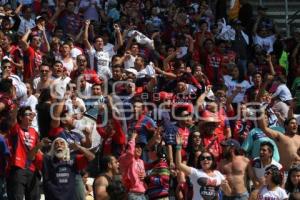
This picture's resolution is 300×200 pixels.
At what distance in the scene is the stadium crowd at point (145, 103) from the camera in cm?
1373

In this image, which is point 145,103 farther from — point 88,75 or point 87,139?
point 87,139

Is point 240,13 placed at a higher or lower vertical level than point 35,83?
higher

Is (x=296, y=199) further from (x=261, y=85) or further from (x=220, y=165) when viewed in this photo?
(x=261, y=85)

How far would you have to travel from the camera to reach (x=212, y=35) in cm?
2181

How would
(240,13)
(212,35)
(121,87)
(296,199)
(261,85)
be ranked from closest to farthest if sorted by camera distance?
1. (296,199)
2. (121,87)
3. (261,85)
4. (212,35)
5. (240,13)

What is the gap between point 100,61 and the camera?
61.8 feet

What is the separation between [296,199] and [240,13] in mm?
13478

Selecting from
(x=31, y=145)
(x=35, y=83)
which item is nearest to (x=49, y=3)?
(x=35, y=83)

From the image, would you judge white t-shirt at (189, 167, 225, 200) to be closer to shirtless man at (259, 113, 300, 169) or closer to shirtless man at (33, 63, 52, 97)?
shirtless man at (259, 113, 300, 169)

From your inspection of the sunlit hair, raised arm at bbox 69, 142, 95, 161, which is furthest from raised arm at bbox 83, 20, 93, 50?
the sunlit hair

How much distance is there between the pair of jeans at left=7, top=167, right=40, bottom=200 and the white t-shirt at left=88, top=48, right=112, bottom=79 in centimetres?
481

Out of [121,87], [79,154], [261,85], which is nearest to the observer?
[79,154]

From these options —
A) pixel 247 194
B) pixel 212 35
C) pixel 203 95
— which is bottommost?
pixel 247 194

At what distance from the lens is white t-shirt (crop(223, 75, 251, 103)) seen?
18.7 m
